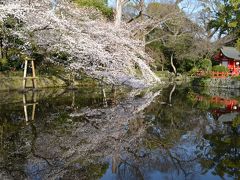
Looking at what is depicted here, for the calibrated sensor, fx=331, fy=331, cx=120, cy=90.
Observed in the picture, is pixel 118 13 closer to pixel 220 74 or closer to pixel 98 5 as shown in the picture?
pixel 98 5

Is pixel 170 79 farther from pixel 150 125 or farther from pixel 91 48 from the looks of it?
pixel 150 125

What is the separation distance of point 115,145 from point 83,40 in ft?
33.3

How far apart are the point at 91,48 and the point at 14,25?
4.46m

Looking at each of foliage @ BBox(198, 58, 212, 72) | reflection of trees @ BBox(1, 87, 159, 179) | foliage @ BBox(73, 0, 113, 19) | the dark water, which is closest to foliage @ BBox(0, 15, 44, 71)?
reflection of trees @ BBox(1, 87, 159, 179)

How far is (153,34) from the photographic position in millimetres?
43406

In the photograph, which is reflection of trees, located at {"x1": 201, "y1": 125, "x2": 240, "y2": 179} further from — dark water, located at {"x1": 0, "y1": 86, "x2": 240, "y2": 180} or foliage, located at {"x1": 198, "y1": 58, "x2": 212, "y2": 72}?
foliage, located at {"x1": 198, "y1": 58, "x2": 212, "y2": 72}

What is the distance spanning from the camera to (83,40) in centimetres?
1631

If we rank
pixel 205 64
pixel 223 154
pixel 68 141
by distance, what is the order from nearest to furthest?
pixel 223 154 < pixel 68 141 < pixel 205 64

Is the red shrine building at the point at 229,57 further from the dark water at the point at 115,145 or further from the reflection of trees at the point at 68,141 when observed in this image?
the reflection of trees at the point at 68,141

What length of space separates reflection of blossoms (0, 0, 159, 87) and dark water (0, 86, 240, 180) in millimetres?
5842

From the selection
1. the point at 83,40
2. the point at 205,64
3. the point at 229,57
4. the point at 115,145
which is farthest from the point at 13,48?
the point at 229,57

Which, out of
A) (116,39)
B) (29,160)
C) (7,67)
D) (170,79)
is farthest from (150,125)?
(170,79)

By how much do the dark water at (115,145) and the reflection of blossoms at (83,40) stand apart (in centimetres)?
584

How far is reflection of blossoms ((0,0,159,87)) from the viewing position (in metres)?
16.3
